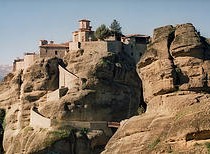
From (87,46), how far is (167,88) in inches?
1670

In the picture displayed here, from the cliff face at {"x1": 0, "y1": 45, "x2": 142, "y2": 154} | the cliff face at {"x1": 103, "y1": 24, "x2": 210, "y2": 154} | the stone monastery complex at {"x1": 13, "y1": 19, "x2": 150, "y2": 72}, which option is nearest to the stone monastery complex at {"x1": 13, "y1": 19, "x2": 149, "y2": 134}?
the stone monastery complex at {"x1": 13, "y1": 19, "x2": 150, "y2": 72}

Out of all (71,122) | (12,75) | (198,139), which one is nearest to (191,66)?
(198,139)

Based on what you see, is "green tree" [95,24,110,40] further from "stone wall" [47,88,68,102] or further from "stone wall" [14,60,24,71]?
"stone wall" [47,88,68,102]

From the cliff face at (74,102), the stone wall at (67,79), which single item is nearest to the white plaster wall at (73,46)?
the cliff face at (74,102)

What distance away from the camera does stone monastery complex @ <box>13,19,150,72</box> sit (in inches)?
3113

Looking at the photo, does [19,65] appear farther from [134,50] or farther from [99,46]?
[134,50]

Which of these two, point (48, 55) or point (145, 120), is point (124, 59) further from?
point (145, 120)

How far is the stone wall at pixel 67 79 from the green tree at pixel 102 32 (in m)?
7.62

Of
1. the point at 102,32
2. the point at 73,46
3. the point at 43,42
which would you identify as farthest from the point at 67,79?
the point at 43,42

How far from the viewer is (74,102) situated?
240ft

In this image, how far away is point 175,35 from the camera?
39656 mm

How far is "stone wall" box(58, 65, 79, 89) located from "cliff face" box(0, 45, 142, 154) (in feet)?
1.11

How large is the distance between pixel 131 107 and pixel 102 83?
4475mm

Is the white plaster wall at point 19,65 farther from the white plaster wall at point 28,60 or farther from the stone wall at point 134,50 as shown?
the stone wall at point 134,50
